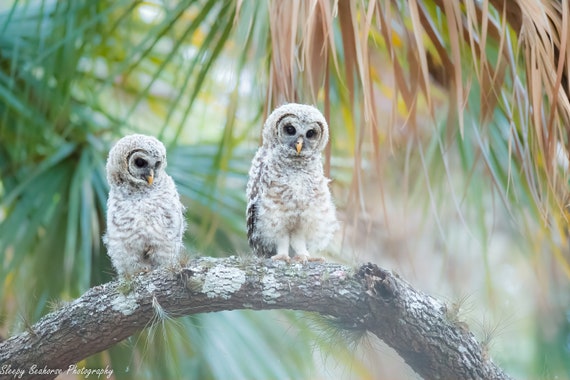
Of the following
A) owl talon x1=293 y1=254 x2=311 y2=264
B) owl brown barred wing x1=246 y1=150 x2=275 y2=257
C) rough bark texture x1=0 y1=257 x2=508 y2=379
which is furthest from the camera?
owl brown barred wing x1=246 y1=150 x2=275 y2=257

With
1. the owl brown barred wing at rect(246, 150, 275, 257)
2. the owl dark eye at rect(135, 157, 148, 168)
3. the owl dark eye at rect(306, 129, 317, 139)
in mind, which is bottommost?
the owl brown barred wing at rect(246, 150, 275, 257)

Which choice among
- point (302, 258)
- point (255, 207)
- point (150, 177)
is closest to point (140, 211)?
point (150, 177)

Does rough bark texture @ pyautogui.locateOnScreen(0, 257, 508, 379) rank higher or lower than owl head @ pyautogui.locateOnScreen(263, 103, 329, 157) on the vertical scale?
lower

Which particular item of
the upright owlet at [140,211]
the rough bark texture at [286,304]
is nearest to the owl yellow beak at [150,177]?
the upright owlet at [140,211]

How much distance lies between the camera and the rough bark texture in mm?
2008

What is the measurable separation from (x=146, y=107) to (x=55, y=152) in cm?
135

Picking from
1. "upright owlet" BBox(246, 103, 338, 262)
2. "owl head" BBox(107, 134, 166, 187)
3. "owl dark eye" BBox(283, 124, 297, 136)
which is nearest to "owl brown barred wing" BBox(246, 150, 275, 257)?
"upright owlet" BBox(246, 103, 338, 262)

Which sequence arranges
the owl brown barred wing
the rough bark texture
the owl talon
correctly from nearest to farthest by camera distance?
the rough bark texture, the owl talon, the owl brown barred wing

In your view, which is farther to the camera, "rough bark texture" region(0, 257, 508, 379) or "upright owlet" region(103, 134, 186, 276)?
"upright owlet" region(103, 134, 186, 276)

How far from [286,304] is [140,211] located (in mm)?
474

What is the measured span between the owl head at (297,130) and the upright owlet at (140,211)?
28 cm

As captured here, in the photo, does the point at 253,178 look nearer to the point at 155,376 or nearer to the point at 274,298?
→ the point at 274,298

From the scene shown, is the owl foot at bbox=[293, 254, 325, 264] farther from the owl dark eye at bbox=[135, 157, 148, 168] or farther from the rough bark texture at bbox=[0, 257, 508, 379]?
the owl dark eye at bbox=[135, 157, 148, 168]

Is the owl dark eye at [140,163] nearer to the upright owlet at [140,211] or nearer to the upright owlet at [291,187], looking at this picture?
the upright owlet at [140,211]
